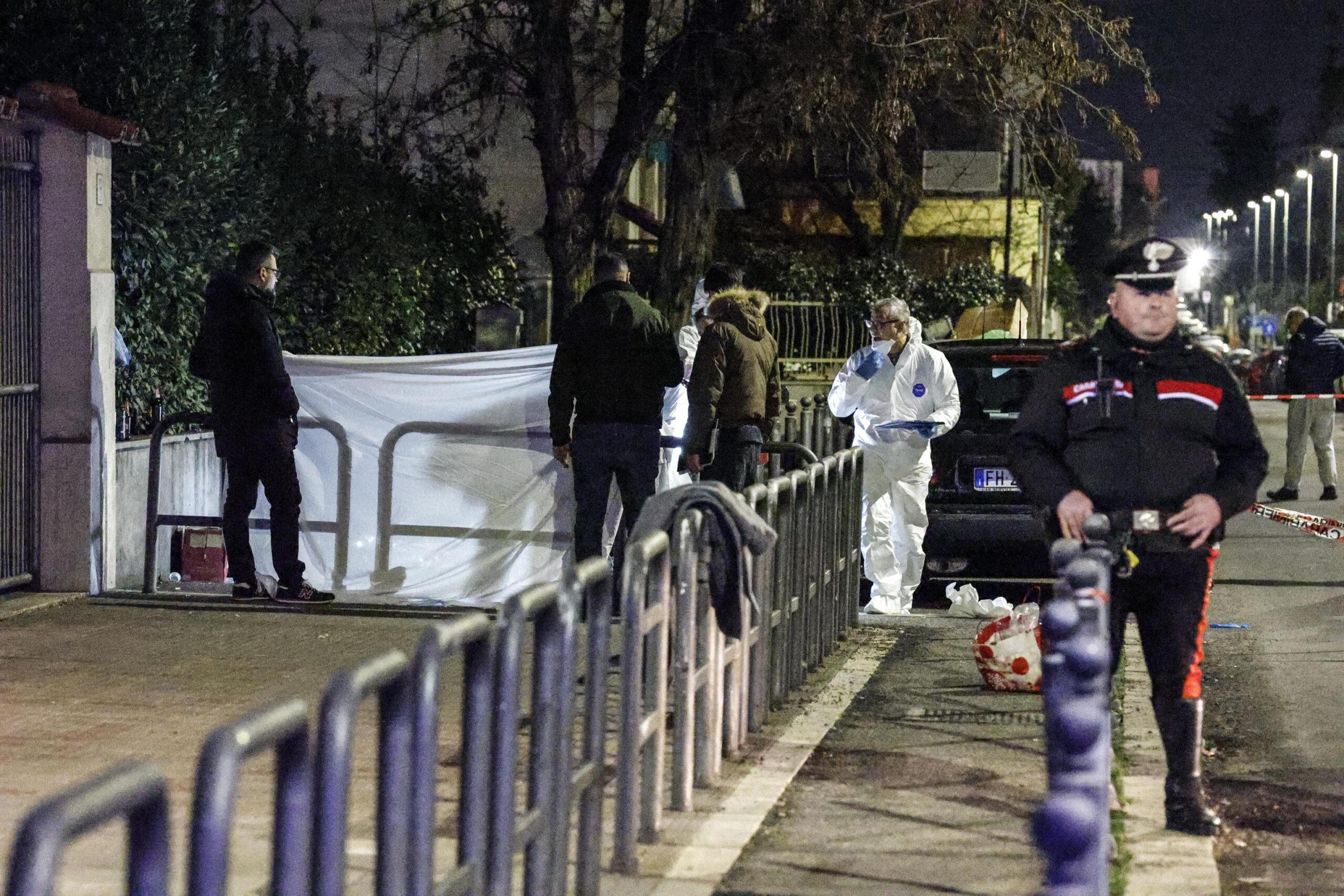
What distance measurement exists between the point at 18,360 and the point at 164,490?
1.41 meters

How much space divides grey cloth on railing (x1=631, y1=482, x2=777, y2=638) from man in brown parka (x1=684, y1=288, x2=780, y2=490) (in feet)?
11.9

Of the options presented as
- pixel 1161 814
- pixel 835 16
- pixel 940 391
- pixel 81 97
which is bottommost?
pixel 1161 814

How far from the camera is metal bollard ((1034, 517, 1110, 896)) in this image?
364cm

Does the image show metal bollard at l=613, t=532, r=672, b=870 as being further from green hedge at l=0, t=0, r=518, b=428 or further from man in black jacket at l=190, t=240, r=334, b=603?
green hedge at l=0, t=0, r=518, b=428

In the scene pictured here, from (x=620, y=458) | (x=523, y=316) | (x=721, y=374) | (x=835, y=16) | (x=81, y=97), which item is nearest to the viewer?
(x=620, y=458)

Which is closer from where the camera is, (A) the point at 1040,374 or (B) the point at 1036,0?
(A) the point at 1040,374

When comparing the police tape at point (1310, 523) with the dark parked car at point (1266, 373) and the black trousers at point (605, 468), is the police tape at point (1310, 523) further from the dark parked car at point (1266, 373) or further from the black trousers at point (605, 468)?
the dark parked car at point (1266, 373)

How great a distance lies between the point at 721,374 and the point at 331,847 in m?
7.42

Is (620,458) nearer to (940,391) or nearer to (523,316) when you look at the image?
(940,391)

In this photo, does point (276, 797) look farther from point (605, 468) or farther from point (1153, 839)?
point (605, 468)

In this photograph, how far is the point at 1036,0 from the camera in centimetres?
1631

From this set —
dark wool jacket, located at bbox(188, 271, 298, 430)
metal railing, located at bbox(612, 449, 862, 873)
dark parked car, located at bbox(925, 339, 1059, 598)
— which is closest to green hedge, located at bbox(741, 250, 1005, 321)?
dark parked car, located at bbox(925, 339, 1059, 598)

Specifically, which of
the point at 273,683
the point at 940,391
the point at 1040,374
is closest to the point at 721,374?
the point at 940,391

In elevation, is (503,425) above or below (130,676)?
above
